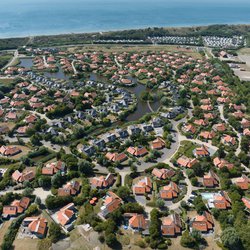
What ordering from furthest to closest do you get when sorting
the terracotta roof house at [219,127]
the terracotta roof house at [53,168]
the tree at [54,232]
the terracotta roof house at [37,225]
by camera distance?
the terracotta roof house at [219,127]
the terracotta roof house at [53,168]
the terracotta roof house at [37,225]
the tree at [54,232]

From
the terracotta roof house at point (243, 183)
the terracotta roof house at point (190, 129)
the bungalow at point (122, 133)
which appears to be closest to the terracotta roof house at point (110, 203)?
the bungalow at point (122, 133)

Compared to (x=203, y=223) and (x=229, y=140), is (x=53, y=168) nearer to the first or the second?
(x=203, y=223)

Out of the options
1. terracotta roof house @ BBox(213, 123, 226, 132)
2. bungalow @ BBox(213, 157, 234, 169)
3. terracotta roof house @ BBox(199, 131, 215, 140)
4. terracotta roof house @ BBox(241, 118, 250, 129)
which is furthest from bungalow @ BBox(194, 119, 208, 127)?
bungalow @ BBox(213, 157, 234, 169)

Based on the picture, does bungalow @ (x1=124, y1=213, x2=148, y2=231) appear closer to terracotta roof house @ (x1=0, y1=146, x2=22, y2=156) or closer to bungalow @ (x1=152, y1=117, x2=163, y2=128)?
terracotta roof house @ (x1=0, y1=146, x2=22, y2=156)

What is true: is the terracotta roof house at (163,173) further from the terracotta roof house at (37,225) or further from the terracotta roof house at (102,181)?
the terracotta roof house at (37,225)

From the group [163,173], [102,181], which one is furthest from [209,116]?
[102,181]

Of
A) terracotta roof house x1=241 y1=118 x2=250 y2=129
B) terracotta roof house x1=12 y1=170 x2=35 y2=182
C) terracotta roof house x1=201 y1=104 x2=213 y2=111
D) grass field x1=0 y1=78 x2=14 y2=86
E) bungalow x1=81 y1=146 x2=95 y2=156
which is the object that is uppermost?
grass field x1=0 y1=78 x2=14 y2=86
